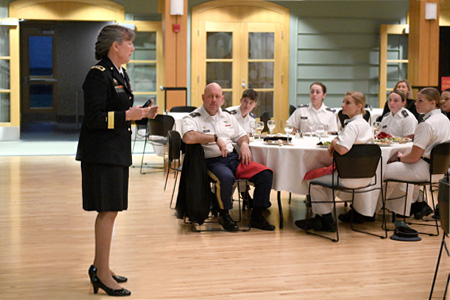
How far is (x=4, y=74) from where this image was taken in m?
12.8

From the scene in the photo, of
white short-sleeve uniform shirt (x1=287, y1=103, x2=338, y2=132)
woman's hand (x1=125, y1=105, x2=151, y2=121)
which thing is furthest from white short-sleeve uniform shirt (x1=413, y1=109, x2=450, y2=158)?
woman's hand (x1=125, y1=105, x2=151, y2=121)

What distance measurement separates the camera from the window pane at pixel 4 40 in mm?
12727

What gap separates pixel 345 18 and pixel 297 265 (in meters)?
9.60

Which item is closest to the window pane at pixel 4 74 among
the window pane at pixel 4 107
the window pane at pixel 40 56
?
the window pane at pixel 4 107

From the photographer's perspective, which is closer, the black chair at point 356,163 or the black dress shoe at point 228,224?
the black chair at point 356,163

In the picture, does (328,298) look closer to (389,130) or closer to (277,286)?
(277,286)

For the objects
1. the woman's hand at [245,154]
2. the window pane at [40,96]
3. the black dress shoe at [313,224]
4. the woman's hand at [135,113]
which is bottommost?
the black dress shoe at [313,224]

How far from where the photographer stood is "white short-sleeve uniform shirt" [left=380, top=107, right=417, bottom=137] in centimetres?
692

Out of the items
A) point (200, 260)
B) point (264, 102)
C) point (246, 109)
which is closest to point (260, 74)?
point (264, 102)

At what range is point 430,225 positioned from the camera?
611cm

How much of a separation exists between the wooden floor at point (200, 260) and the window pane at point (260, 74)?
6631mm

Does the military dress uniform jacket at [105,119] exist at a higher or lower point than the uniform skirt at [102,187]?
higher

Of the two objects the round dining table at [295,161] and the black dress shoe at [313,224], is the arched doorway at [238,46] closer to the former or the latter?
the round dining table at [295,161]

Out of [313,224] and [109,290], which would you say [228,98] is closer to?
[313,224]
